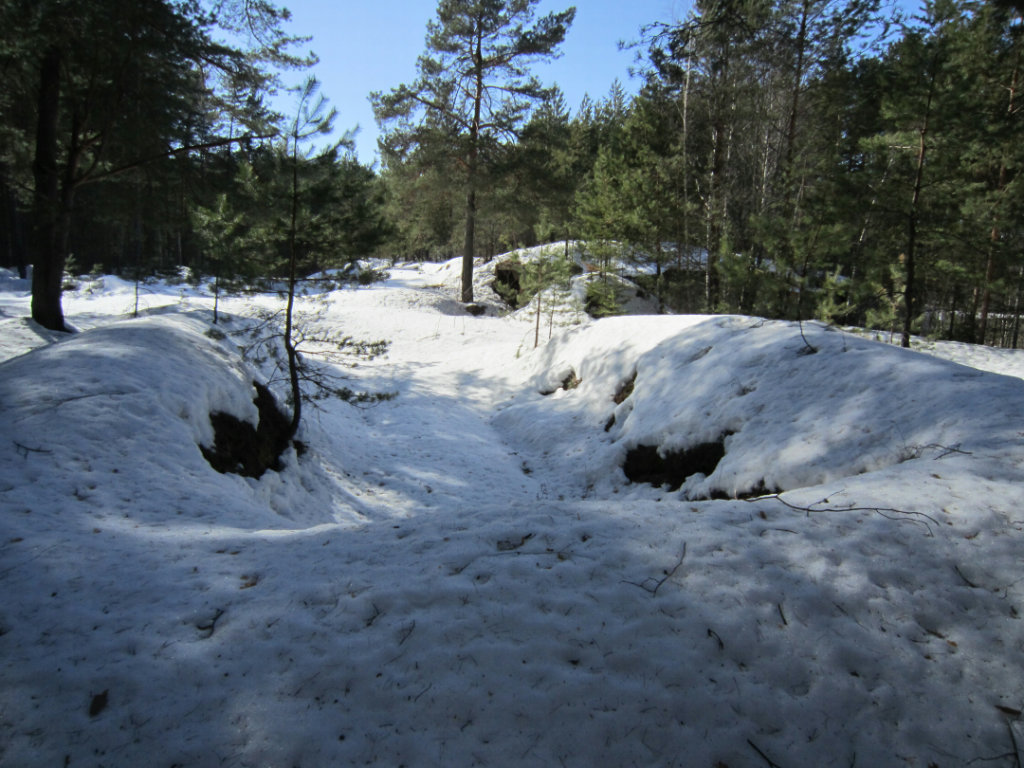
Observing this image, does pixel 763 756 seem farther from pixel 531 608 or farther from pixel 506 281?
pixel 506 281

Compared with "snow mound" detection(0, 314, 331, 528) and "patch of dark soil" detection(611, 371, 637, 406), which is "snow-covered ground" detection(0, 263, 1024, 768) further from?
"patch of dark soil" detection(611, 371, 637, 406)

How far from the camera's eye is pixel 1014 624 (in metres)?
2.29

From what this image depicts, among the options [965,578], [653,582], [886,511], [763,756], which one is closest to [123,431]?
[653,582]

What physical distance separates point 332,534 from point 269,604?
113cm

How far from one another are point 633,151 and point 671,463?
1842 cm

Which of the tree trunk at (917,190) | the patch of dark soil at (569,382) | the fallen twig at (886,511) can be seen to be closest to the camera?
the fallen twig at (886,511)

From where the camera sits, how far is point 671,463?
7246 millimetres

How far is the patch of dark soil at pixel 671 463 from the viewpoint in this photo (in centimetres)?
670

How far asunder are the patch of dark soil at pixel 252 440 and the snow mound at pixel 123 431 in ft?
0.59

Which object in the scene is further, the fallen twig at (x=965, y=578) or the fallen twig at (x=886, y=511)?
the fallen twig at (x=886, y=511)

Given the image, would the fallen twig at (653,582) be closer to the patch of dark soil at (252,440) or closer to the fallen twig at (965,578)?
the fallen twig at (965,578)

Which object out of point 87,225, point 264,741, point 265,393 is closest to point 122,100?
point 265,393

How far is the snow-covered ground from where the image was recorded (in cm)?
188

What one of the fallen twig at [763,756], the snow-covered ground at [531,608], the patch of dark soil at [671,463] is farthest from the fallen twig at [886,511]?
the patch of dark soil at [671,463]
